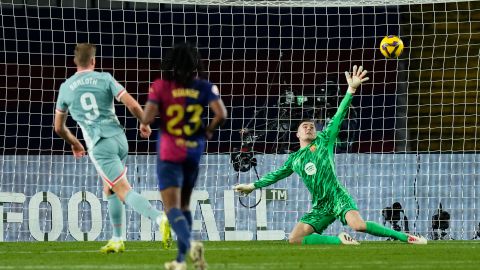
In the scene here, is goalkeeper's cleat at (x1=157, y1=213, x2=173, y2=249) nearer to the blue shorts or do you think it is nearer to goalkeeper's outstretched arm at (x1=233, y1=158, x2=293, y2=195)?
the blue shorts

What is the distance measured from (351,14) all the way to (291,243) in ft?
19.3

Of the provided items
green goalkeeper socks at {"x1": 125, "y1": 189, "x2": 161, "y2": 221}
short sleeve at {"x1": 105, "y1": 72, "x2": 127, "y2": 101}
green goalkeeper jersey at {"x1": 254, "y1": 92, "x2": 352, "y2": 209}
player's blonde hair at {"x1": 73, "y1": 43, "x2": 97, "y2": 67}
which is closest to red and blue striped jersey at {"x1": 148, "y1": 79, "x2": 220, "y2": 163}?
green goalkeeper socks at {"x1": 125, "y1": 189, "x2": 161, "y2": 221}

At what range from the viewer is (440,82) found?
747 inches

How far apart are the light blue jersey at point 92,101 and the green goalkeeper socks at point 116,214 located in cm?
59

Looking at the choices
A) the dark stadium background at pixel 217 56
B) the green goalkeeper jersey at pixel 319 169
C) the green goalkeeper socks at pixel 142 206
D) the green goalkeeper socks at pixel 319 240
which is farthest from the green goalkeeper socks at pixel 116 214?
the dark stadium background at pixel 217 56

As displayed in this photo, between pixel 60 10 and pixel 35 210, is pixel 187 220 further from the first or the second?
pixel 60 10

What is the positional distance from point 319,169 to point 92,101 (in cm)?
379

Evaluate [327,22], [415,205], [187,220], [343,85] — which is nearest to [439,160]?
[415,205]

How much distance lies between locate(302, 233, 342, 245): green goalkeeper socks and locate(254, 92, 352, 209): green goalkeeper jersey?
0.43 m

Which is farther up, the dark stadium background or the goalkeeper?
the dark stadium background

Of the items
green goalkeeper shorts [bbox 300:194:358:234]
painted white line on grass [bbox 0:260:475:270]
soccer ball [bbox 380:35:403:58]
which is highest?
soccer ball [bbox 380:35:403:58]

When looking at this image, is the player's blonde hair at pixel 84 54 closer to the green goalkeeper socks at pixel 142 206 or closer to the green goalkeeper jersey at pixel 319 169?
the green goalkeeper socks at pixel 142 206

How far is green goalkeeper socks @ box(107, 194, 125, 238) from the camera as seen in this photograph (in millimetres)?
10719

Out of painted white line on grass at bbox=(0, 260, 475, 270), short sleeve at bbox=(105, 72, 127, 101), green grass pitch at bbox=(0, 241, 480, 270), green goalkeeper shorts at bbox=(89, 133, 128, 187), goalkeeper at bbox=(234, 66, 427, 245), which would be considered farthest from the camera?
goalkeeper at bbox=(234, 66, 427, 245)
